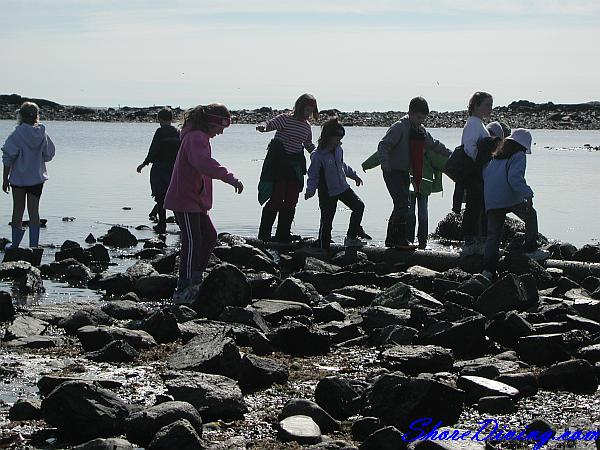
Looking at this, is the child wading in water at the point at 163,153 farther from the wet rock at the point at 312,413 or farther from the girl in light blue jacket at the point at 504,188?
the wet rock at the point at 312,413

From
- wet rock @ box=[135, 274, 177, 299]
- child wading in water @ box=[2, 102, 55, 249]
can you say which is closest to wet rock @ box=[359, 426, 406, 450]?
wet rock @ box=[135, 274, 177, 299]

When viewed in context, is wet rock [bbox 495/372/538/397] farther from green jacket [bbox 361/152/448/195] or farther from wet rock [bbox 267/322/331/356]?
green jacket [bbox 361/152/448/195]

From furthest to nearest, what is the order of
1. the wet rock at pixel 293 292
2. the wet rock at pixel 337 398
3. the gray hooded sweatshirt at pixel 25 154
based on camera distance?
the gray hooded sweatshirt at pixel 25 154
the wet rock at pixel 293 292
the wet rock at pixel 337 398

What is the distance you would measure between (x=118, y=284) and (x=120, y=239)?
4598 millimetres

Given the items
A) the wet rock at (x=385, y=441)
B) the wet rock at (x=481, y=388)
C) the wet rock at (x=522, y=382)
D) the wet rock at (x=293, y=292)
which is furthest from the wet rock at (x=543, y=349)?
the wet rock at (x=293, y=292)

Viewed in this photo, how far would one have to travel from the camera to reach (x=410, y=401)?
7.00 meters

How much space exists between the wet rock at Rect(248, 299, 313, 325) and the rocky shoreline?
0.06 feet

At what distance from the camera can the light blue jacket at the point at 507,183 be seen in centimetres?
1208

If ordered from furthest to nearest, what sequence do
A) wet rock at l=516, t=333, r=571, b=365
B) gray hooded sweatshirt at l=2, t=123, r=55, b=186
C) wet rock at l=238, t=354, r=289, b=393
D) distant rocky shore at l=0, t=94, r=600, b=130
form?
distant rocky shore at l=0, t=94, r=600, b=130 < gray hooded sweatshirt at l=2, t=123, r=55, b=186 < wet rock at l=516, t=333, r=571, b=365 < wet rock at l=238, t=354, r=289, b=393

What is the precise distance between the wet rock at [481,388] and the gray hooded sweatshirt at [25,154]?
8.80 metres

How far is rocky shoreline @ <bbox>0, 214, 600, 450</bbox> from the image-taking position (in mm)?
6809

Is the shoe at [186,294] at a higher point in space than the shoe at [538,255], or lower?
lower

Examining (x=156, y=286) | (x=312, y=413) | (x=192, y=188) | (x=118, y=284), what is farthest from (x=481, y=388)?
(x=118, y=284)

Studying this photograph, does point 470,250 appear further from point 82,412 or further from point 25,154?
point 82,412
